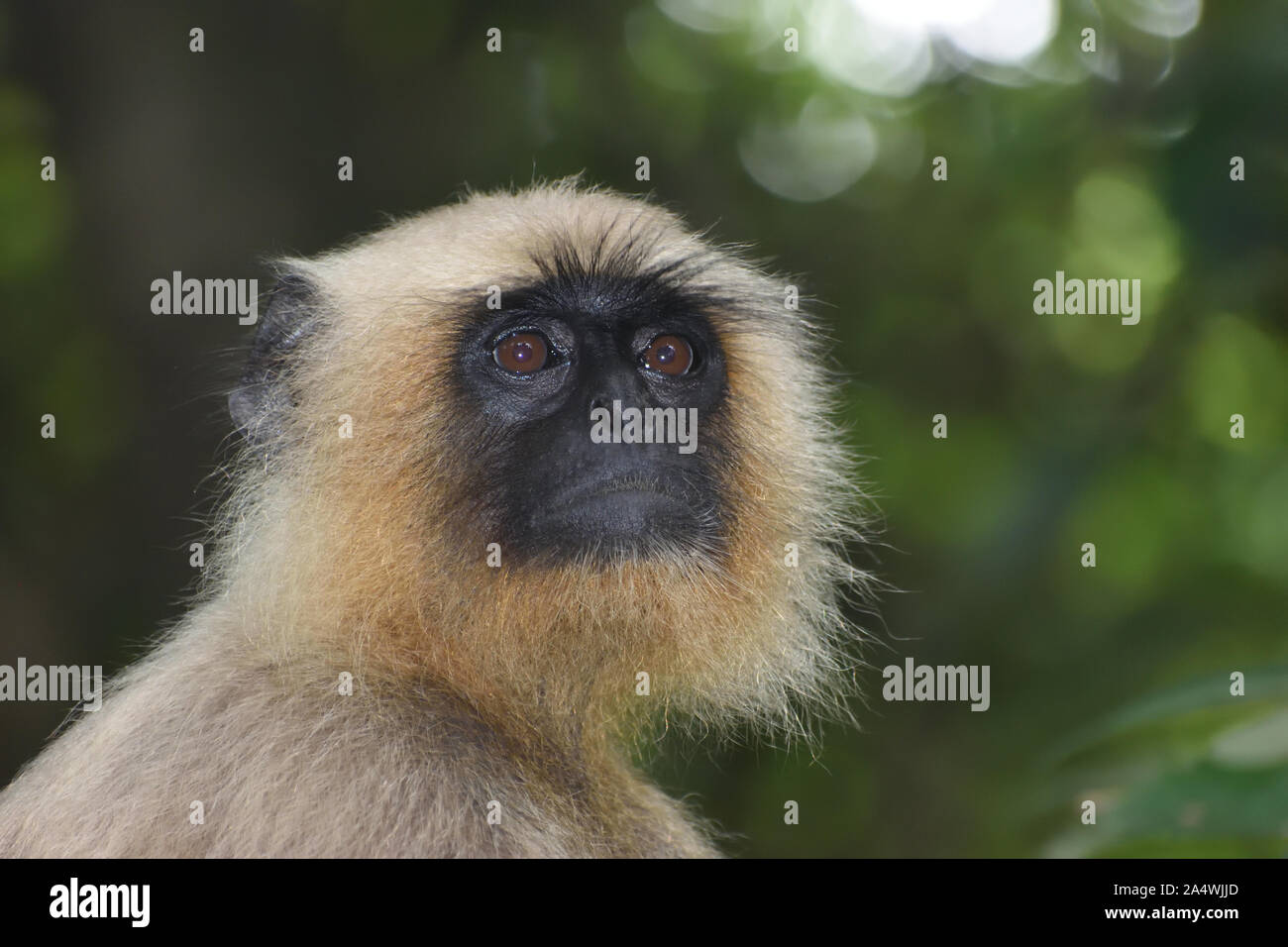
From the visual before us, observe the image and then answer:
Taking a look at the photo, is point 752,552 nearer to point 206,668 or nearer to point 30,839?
point 206,668

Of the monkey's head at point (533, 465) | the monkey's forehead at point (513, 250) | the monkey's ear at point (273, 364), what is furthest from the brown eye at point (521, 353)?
the monkey's ear at point (273, 364)

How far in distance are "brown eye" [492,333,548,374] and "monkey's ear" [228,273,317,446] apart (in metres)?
0.84

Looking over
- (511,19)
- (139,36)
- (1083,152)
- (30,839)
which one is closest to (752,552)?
(30,839)

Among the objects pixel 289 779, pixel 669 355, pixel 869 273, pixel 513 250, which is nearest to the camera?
pixel 289 779

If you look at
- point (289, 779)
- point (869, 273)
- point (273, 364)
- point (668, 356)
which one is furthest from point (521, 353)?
point (869, 273)

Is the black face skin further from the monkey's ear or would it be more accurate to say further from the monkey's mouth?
the monkey's ear

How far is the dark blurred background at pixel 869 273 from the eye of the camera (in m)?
6.48

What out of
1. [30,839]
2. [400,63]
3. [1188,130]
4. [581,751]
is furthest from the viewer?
[400,63]

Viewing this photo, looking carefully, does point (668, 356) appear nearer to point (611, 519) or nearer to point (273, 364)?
point (611, 519)

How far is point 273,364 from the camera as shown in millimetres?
4457

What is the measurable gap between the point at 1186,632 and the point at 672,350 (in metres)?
3.71

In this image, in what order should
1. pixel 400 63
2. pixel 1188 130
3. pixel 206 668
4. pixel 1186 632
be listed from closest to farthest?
1. pixel 206 668
2. pixel 1188 130
3. pixel 1186 632
4. pixel 400 63

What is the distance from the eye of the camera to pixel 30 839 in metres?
3.47

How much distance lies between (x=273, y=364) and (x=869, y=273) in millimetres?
5926
